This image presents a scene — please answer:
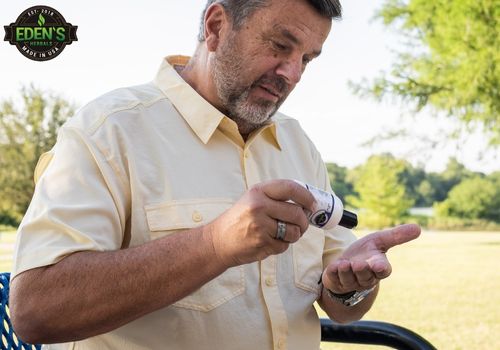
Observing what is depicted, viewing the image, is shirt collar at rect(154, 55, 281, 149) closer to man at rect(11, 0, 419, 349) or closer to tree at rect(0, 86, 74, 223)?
man at rect(11, 0, 419, 349)

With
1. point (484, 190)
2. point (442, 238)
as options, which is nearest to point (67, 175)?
point (442, 238)

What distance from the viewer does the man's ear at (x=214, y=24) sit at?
163 centimetres

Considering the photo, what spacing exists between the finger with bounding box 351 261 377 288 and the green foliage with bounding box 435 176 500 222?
2783 cm

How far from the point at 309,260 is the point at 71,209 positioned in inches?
25.1

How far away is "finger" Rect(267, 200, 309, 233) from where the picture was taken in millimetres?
1084

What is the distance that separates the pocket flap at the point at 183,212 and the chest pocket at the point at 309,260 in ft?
0.79

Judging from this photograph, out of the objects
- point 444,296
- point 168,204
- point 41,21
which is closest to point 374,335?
point 168,204

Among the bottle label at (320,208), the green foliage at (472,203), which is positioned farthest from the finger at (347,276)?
the green foliage at (472,203)

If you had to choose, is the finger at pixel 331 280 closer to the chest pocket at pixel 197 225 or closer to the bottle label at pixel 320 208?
the chest pocket at pixel 197 225

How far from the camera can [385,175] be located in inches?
1038

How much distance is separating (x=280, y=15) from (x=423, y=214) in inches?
1118

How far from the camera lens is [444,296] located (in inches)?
381

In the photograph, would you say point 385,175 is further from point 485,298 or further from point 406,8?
point 485,298

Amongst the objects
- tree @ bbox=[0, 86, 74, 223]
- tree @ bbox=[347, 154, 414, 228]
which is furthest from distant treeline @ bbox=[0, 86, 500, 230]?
tree @ bbox=[0, 86, 74, 223]
